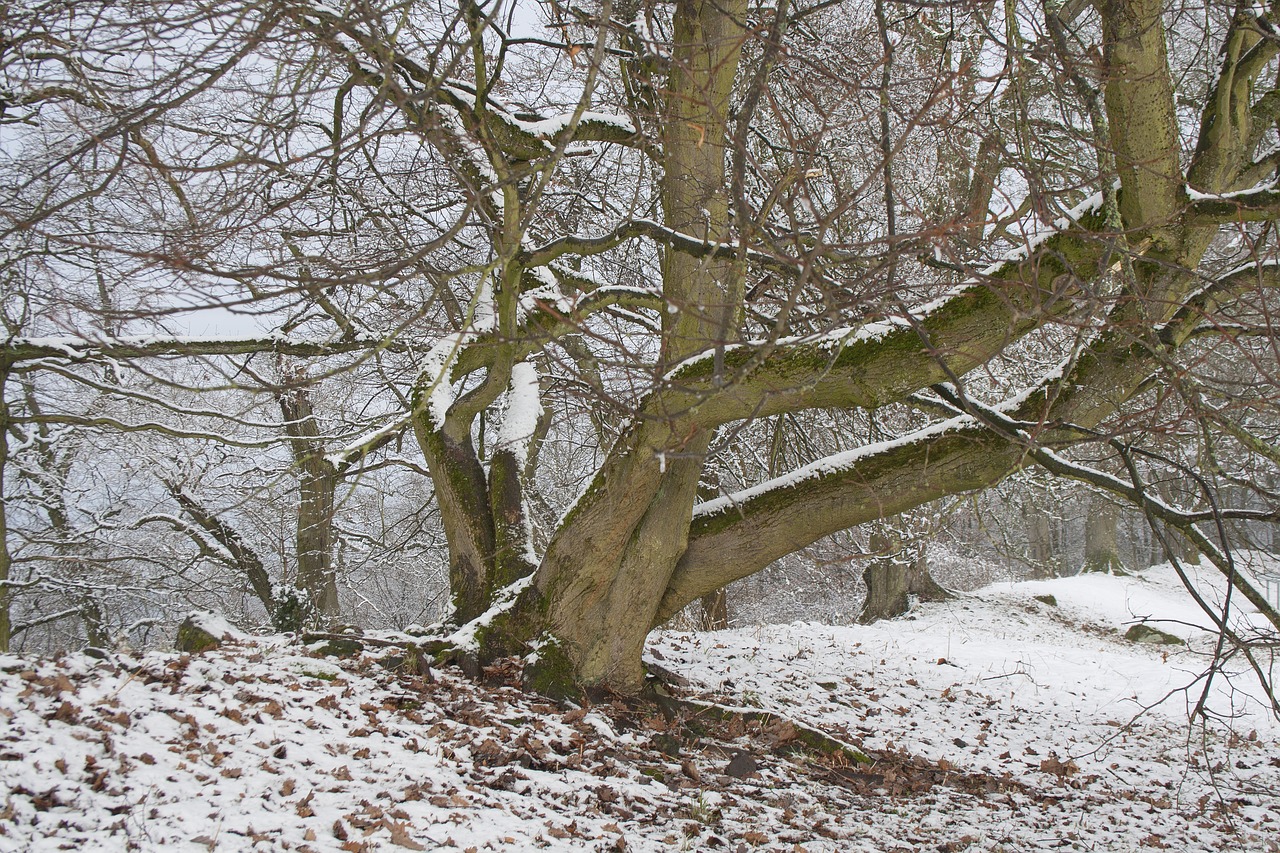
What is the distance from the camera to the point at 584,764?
3.90 m

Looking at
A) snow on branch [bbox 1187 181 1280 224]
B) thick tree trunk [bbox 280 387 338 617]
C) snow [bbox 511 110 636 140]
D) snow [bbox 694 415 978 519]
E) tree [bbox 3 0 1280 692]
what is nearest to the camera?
tree [bbox 3 0 1280 692]

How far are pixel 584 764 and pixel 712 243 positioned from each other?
2631mm

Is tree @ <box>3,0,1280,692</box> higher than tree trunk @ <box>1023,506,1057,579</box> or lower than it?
higher

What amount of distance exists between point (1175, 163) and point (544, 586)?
3.85 meters

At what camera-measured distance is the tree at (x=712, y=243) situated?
2.50m

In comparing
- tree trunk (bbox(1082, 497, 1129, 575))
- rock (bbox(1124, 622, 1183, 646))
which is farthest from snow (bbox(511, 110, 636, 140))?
tree trunk (bbox(1082, 497, 1129, 575))

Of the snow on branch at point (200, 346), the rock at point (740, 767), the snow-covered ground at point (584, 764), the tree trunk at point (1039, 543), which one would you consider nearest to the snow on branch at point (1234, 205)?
the snow-covered ground at point (584, 764)

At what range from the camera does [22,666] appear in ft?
11.3

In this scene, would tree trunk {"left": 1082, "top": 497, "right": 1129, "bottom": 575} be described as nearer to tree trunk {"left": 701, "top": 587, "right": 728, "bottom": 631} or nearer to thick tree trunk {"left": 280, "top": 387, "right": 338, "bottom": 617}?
tree trunk {"left": 701, "top": 587, "right": 728, "bottom": 631}

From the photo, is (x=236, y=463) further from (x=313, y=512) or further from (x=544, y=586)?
(x=544, y=586)

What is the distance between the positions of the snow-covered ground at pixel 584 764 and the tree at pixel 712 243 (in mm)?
832

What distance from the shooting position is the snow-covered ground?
2.78 meters

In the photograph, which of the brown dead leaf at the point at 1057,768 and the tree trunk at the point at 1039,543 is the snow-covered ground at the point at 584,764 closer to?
the brown dead leaf at the point at 1057,768

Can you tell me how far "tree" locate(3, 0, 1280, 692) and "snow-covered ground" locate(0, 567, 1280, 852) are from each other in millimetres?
832
